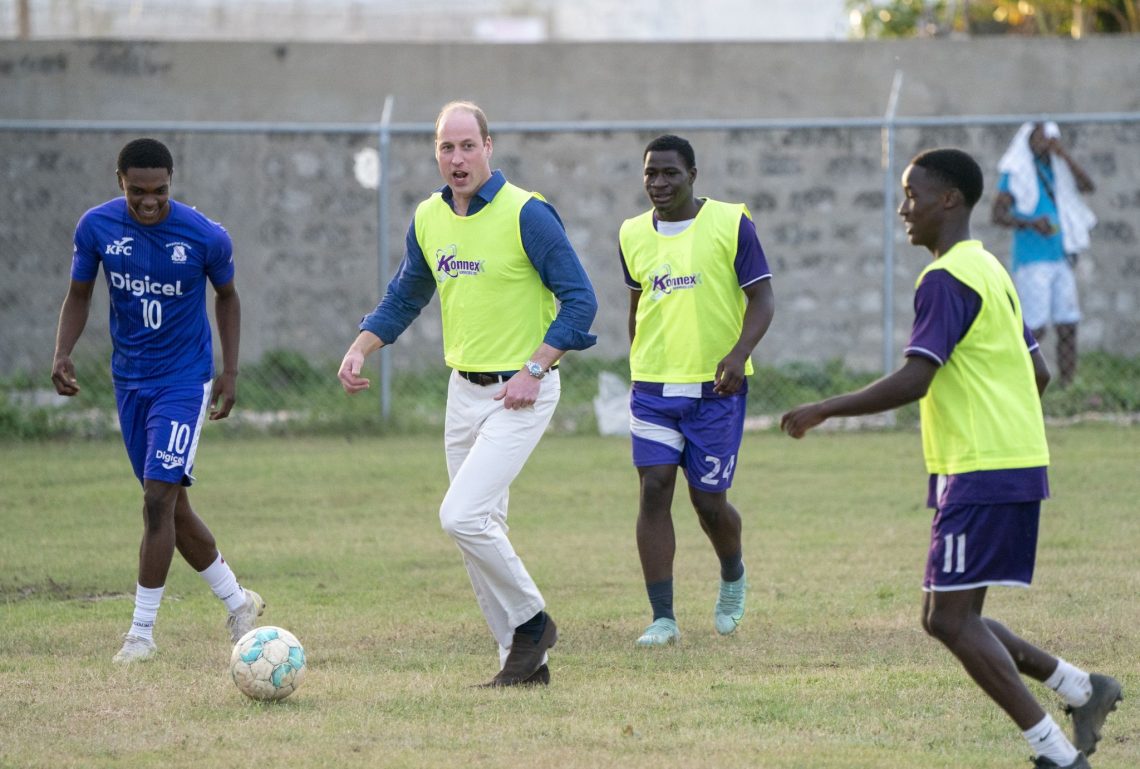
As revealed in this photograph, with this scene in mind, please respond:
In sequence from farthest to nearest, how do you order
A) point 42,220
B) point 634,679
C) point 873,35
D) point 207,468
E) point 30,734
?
1. point 873,35
2. point 42,220
3. point 207,468
4. point 634,679
5. point 30,734

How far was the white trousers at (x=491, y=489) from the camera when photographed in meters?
6.04

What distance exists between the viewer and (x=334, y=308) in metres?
15.5

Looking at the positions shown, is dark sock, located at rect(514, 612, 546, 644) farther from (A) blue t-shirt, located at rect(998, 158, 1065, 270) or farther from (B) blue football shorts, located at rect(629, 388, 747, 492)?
(A) blue t-shirt, located at rect(998, 158, 1065, 270)

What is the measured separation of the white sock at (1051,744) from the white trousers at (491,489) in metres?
2.12

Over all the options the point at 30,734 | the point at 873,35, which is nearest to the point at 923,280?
the point at 30,734

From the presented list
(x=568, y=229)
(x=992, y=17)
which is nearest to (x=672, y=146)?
(x=568, y=229)

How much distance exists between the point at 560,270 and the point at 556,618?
2.10m

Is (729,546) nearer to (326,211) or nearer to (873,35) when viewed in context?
(326,211)

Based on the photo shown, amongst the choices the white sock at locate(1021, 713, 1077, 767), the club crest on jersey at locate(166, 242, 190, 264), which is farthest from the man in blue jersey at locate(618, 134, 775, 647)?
the white sock at locate(1021, 713, 1077, 767)

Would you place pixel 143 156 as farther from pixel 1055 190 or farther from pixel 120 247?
pixel 1055 190

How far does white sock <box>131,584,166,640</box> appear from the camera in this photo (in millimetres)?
6777

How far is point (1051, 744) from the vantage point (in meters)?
4.68

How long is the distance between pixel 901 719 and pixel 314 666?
8.00 ft

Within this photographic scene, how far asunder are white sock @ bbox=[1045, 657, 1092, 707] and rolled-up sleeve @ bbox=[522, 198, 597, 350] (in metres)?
2.14
